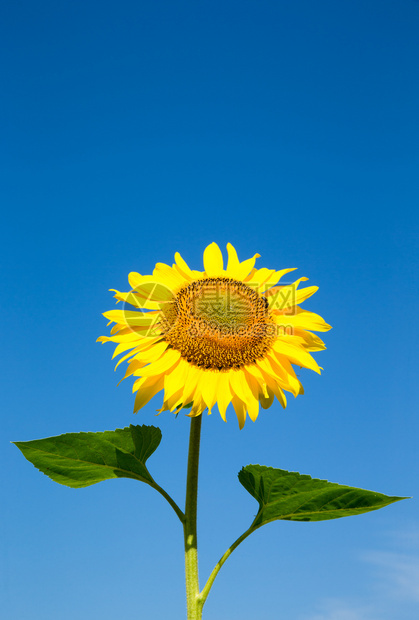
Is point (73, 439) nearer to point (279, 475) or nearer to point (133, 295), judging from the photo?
point (133, 295)

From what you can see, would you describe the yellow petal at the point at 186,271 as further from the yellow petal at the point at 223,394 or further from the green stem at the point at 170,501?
the green stem at the point at 170,501

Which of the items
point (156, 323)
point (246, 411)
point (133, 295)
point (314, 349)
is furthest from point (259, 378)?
point (133, 295)

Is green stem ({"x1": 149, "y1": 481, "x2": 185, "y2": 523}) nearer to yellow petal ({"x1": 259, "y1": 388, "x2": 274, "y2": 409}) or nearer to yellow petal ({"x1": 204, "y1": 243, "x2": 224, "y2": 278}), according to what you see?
yellow petal ({"x1": 259, "y1": 388, "x2": 274, "y2": 409})

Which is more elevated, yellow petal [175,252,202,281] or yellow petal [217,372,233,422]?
yellow petal [175,252,202,281]

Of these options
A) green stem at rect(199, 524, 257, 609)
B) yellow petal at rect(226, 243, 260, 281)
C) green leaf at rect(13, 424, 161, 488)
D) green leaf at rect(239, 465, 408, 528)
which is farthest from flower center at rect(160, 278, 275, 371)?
green stem at rect(199, 524, 257, 609)

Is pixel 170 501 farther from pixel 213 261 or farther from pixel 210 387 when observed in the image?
pixel 213 261

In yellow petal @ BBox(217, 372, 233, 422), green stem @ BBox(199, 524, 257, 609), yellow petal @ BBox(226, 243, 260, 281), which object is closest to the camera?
green stem @ BBox(199, 524, 257, 609)

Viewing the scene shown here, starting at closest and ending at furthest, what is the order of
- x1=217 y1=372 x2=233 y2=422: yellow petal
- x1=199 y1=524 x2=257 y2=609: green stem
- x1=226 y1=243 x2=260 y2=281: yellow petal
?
x1=199 y1=524 x2=257 y2=609: green stem → x1=217 y1=372 x2=233 y2=422: yellow petal → x1=226 y1=243 x2=260 y2=281: yellow petal
